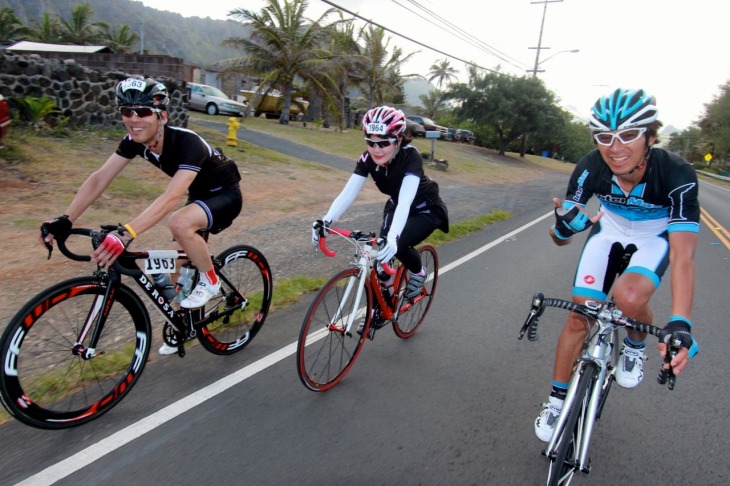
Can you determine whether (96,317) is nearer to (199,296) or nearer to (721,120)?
(199,296)

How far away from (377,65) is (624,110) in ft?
107

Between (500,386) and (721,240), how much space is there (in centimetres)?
1062

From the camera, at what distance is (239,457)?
2.86m

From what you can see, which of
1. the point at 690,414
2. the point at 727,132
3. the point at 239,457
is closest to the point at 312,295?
the point at 239,457

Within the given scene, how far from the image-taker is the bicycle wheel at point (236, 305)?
399 centimetres

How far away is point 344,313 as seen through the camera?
3.65 meters

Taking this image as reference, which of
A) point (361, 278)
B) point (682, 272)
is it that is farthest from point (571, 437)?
point (361, 278)

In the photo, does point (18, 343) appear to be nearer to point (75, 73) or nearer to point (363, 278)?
point (363, 278)

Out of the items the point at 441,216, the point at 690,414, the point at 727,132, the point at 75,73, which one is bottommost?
the point at 690,414

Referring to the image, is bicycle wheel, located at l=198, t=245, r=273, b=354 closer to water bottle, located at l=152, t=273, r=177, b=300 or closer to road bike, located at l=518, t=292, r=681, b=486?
water bottle, located at l=152, t=273, r=177, b=300

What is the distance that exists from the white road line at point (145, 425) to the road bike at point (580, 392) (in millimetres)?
2213

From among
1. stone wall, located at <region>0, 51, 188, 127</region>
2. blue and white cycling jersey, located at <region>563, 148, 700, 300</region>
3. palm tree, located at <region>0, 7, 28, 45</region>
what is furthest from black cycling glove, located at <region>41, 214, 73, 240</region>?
palm tree, located at <region>0, 7, 28, 45</region>

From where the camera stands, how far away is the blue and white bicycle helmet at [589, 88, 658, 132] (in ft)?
8.46

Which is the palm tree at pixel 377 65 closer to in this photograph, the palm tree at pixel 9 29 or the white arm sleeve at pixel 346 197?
the white arm sleeve at pixel 346 197
